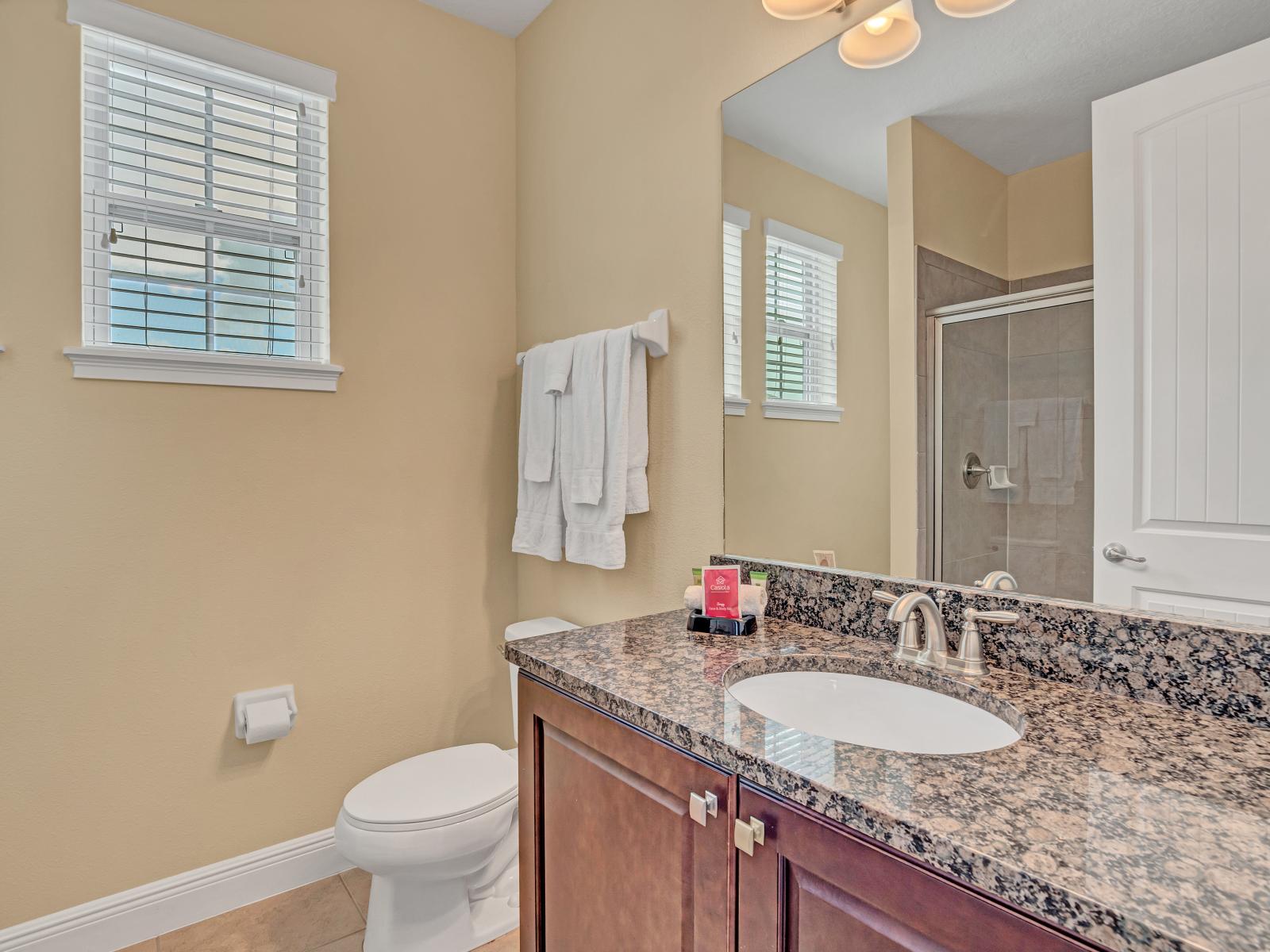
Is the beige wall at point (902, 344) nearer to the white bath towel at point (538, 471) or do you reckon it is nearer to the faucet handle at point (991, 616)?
the faucet handle at point (991, 616)

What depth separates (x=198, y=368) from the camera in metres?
1.79

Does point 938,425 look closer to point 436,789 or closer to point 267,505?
point 436,789

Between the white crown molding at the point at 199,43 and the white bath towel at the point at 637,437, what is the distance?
1.23 metres

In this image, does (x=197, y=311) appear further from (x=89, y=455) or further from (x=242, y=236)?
(x=89, y=455)

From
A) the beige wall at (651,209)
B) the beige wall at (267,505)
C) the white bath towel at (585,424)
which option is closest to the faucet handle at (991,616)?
the beige wall at (651,209)

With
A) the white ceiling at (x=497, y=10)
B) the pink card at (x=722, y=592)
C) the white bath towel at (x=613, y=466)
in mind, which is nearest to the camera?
the pink card at (x=722, y=592)

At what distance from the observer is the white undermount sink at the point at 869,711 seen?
0.96 m

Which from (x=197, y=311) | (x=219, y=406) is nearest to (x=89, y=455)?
(x=219, y=406)

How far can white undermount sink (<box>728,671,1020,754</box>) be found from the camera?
96 cm

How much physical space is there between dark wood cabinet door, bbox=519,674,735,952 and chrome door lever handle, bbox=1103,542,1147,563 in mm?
645

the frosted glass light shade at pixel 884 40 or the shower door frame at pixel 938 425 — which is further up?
the frosted glass light shade at pixel 884 40

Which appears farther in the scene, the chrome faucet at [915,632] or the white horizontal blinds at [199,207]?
the white horizontal blinds at [199,207]

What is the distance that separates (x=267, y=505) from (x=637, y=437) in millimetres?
1061

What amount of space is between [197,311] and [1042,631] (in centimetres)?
207
